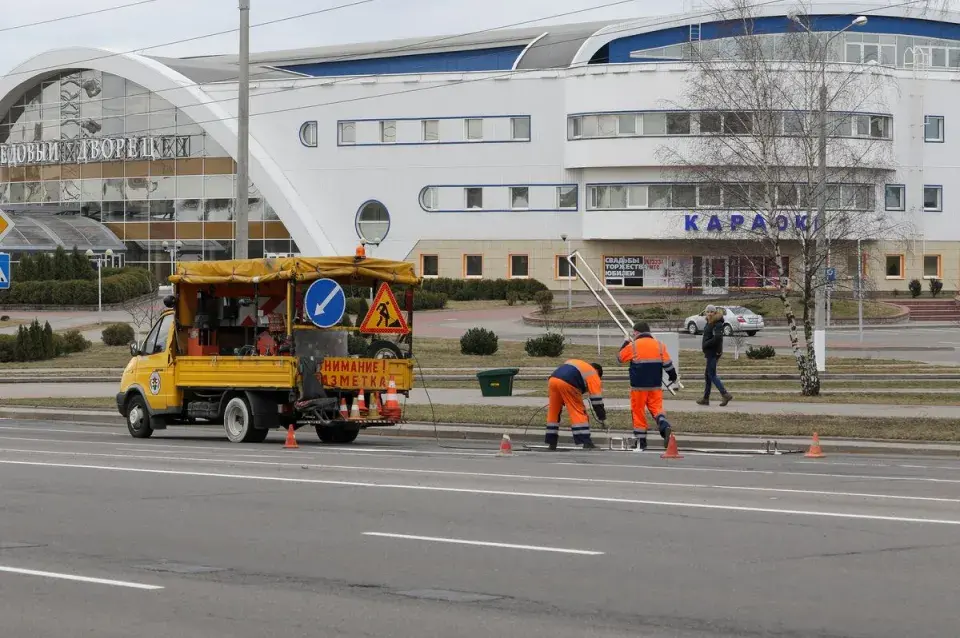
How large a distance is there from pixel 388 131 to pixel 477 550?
67815 millimetres

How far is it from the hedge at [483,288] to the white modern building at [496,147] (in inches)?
139

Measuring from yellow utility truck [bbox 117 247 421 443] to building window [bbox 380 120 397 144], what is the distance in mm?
53629

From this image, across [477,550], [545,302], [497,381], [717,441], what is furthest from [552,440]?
[545,302]

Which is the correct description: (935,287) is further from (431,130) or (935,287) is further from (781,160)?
(781,160)

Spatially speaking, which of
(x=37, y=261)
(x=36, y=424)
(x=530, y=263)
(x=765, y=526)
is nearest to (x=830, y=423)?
(x=765, y=526)

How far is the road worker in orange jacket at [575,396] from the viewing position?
2020 cm

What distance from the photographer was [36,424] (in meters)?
27.8

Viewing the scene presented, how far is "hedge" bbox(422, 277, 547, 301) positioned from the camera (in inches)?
2822

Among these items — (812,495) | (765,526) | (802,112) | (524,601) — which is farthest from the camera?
(802,112)

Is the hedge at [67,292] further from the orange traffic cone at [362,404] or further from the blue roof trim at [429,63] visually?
the orange traffic cone at [362,404]

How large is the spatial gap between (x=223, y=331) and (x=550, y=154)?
5276 centimetres

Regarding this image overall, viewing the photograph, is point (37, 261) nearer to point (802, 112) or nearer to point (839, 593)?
point (802, 112)

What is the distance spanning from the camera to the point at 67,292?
7075 cm

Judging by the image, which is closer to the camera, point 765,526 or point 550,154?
point 765,526
